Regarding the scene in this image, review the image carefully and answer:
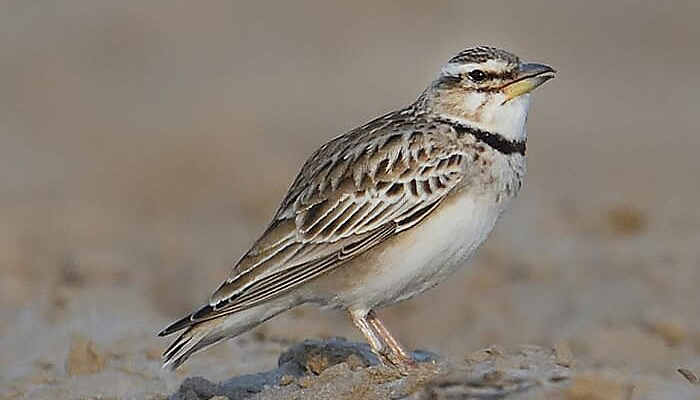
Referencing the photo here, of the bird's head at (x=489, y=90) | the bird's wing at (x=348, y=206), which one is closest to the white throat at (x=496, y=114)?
the bird's head at (x=489, y=90)

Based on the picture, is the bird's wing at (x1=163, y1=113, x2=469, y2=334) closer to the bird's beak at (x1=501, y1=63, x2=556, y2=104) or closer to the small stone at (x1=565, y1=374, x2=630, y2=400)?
the bird's beak at (x1=501, y1=63, x2=556, y2=104)

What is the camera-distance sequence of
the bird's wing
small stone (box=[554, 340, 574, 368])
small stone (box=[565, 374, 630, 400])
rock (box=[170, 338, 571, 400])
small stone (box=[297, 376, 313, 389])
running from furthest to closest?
the bird's wing, small stone (box=[297, 376, 313, 389]), small stone (box=[554, 340, 574, 368]), rock (box=[170, 338, 571, 400]), small stone (box=[565, 374, 630, 400])

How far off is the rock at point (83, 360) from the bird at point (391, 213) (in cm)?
106

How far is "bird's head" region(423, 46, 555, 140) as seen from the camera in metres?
6.13

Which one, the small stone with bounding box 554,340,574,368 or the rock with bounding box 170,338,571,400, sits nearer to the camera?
the rock with bounding box 170,338,571,400

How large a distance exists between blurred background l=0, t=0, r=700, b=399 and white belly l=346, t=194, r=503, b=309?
0.97 meters

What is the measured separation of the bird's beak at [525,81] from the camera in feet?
20.1

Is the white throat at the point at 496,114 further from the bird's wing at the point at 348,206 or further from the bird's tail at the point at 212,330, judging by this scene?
the bird's tail at the point at 212,330

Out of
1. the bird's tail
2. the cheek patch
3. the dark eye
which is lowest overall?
the bird's tail

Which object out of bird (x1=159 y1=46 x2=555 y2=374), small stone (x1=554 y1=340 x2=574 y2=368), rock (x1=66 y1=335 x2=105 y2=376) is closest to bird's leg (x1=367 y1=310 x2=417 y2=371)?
bird (x1=159 y1=46 x2=555 y2=374)

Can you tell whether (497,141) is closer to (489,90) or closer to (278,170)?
(489,90)

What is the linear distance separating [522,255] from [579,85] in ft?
21.4

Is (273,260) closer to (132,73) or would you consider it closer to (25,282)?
(25,282)

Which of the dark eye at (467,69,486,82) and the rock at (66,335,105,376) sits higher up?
the rock at (66,335,105,376)
